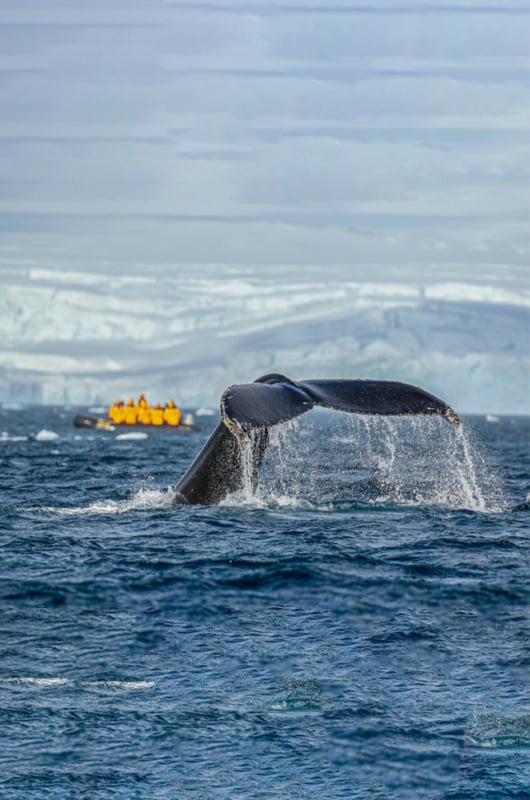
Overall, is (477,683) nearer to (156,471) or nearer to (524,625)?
(524,625)

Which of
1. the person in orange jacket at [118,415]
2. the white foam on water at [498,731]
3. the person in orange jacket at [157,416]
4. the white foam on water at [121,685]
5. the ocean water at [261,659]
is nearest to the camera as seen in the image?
the ocean water at [261,659]

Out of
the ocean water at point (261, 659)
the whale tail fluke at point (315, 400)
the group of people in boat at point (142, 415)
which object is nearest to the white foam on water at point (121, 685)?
the ocean water at point (261, 659)

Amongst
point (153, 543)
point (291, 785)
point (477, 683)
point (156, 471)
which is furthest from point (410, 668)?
point (156, 471)

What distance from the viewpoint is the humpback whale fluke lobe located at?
14320mm

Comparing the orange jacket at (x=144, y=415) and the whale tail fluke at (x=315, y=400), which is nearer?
the whale tail fluke at (x=315, y=400)

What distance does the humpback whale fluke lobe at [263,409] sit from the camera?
14320 millimetres

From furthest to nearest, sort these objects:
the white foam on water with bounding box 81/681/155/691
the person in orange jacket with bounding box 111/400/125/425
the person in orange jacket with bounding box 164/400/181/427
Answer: the person in orange jacket with bounding box 164/400/181/427
the person in orange jacket with bounding box 111/400/125/425
the white foam on water with bounding box 81/681/155/691

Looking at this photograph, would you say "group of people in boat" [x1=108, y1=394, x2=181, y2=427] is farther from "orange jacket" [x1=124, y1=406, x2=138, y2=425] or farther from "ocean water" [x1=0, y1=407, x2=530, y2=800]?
"ocean water" [x1=0, y1=407, x2=530, y2=800]

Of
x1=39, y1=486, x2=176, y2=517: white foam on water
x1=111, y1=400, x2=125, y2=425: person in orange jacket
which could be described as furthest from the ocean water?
x1=111, y1=400, x2=125, y2=425: person in orange jacket

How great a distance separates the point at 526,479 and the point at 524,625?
18635 millimetres

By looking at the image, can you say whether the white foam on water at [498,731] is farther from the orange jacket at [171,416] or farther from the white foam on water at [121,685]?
the orange jacket at [171,416]

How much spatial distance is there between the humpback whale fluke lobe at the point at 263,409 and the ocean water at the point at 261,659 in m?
0.61

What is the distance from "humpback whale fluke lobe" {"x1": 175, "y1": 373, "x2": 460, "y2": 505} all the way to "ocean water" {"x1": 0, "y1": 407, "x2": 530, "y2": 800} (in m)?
0.61

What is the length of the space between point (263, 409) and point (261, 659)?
5158 millimetres
